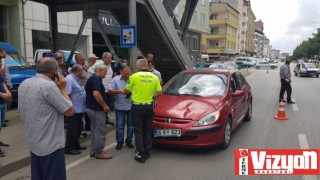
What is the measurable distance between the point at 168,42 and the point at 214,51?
196 feet

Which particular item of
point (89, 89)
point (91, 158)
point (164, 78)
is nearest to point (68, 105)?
point (89, 89)

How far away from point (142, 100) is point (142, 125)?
0.45 meters

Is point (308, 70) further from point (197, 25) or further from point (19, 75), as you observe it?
point (19, 75)

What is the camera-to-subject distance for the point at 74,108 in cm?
546

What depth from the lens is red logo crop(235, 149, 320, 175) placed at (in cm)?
452

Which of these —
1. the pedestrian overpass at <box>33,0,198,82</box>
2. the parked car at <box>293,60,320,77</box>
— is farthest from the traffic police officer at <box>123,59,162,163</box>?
the parked car at <box>293,60,320,77</box>

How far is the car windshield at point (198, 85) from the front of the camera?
20.8 ft

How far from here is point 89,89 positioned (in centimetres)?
509

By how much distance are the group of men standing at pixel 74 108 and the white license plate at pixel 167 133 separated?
24 centimetres

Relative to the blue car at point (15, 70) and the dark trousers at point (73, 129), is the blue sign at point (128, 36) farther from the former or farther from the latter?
the blue car at point (15, 70)

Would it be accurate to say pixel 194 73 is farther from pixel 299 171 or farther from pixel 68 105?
pixel 68 105

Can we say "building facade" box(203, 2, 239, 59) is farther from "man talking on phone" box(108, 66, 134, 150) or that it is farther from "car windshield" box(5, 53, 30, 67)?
"man talking on phone" box(108, 66, 134, 150)

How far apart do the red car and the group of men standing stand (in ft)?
1.35

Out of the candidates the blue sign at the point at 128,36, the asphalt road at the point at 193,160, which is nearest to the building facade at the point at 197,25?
the blue sign at the point at 128,36
